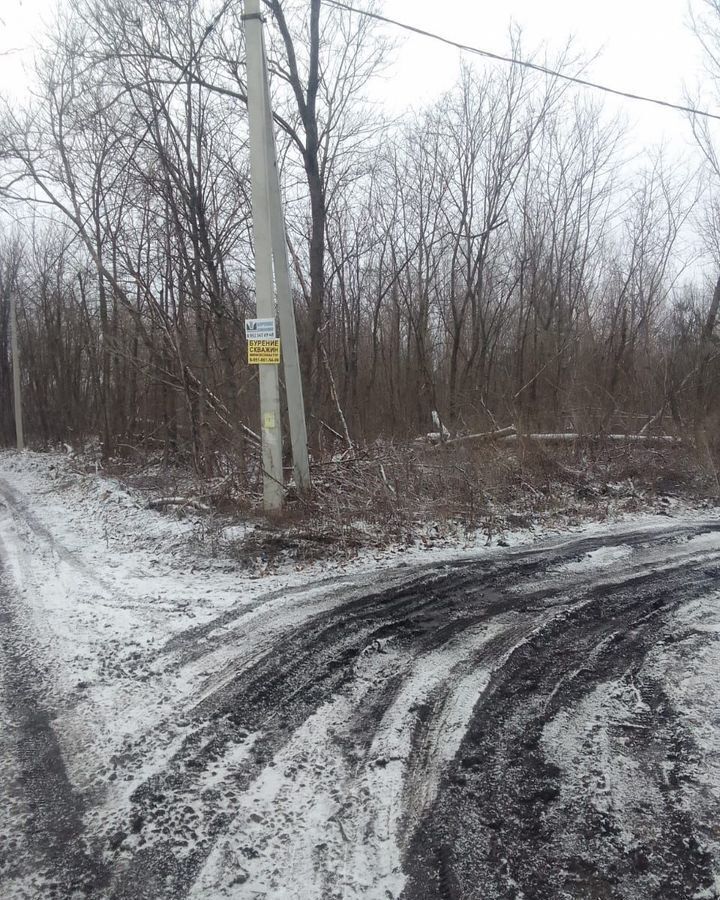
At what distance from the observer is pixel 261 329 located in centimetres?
728

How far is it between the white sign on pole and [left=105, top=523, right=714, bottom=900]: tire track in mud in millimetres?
3553

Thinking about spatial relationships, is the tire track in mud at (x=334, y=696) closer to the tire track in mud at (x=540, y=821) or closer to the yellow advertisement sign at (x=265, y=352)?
the tire track in mud at (x=540, y=821)

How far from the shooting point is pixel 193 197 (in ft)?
36.8

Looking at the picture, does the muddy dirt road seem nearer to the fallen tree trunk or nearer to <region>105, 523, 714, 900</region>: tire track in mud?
<region>105, 523, 714, 900</region>: tire track in mud

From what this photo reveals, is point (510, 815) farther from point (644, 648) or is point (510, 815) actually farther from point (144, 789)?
point (644, 648)

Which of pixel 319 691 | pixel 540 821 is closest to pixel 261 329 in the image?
pixel 319 691

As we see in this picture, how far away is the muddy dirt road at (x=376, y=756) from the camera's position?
7.13 ft

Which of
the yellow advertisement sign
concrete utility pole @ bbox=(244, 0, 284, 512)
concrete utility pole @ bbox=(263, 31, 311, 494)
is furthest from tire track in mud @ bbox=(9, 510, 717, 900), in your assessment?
the yellow advertisement sign

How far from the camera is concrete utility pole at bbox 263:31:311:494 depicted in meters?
7.71

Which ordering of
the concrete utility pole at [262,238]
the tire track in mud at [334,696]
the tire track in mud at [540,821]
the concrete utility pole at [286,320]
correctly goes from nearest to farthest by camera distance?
1. the tire track in mud at [540,821]
2. the tire track in mud at [334,696]
3. the concrete utility pole at [262,238]
4. the concrete utility pole at [286,320]

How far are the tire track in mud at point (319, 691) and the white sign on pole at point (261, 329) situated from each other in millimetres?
3553

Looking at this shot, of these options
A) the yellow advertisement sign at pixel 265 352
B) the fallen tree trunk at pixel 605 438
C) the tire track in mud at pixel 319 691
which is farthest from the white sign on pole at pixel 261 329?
the fallen tree trunk at pixel 605 438

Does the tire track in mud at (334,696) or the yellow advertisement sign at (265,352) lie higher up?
the yellow advertisement sign at (265,352)

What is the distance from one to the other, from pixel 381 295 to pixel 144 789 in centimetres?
1935
